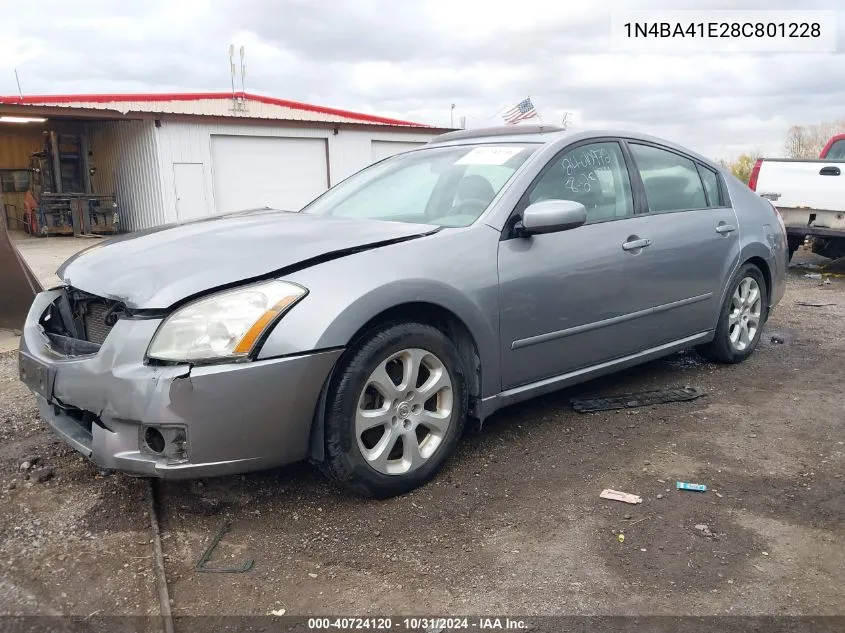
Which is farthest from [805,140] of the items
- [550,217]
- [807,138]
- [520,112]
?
[550,217]

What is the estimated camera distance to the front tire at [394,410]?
266 cm

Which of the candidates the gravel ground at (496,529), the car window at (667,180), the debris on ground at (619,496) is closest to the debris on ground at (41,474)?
the gravel ground at (496,529)

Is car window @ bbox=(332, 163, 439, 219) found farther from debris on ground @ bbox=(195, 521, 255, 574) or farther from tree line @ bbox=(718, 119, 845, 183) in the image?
tree line @ bbox=(718, 119, 845, 183)

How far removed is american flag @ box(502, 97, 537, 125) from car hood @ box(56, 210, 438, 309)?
1143 centimetres

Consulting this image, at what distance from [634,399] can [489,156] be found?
1.68 meters

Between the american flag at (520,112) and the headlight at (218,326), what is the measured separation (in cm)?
1216

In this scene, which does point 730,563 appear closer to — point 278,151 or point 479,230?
point 479,230

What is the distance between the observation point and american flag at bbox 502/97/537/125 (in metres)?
14.2

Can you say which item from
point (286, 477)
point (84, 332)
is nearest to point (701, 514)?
point (286, 477)

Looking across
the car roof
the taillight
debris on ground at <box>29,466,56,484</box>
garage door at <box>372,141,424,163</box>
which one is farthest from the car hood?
garage door at <box>372,141,424,163</box>

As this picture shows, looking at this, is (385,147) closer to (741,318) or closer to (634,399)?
(741,318)

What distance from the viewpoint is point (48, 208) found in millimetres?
18047

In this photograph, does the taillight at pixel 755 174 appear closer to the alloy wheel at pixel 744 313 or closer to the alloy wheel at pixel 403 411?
the alloy wheel at pixel 744 313

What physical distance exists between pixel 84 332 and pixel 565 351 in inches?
87.1
